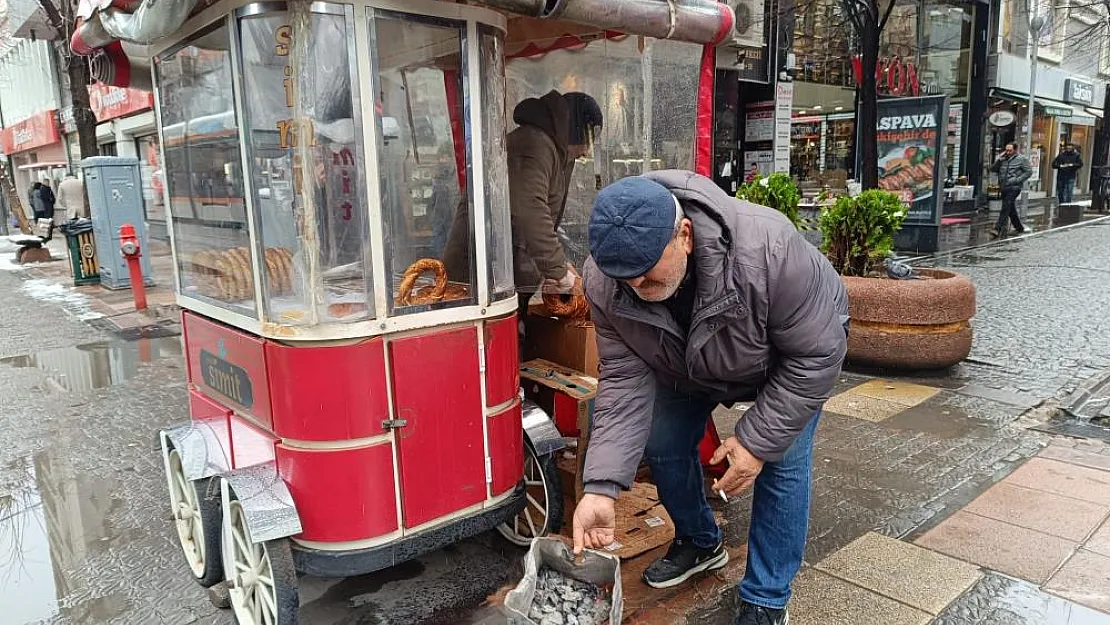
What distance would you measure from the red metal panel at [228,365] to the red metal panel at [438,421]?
510 millimetres

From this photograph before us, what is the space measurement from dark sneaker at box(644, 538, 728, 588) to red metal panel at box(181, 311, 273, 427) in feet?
5.21

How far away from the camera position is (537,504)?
3264mm

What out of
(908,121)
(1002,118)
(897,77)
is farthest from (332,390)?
(1002,118)

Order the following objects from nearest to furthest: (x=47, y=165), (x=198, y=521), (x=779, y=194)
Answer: (x=198, y=521) < (x=779, y=194) < (x=47, y=165)

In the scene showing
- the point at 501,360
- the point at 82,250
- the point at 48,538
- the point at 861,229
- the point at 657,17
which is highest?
the point at 657,17

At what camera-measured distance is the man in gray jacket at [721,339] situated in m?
1.98

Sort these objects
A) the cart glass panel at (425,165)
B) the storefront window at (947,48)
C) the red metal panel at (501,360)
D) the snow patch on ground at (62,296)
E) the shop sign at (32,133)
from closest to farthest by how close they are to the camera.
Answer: the cart glass panel at (425,165), the red metal panel at (501,360), the snow patch on ground at (62,296), the storefront window at (947,48), the shop sign at (32,133)

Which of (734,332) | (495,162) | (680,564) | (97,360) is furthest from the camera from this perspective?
(97,360)

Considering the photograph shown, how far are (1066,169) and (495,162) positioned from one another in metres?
21.2

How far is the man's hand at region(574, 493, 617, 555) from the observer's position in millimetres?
2262

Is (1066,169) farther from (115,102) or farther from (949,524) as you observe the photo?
(115,102)

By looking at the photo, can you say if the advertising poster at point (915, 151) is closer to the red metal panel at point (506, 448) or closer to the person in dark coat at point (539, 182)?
the person in dark coat at point (539, 182)

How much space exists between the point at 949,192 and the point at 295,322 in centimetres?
1736

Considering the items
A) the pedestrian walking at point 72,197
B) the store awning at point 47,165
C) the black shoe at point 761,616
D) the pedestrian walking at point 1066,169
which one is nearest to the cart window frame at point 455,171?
the black shoe at point 761,616
